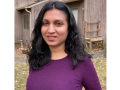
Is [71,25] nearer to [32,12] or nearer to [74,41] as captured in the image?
[74,41]

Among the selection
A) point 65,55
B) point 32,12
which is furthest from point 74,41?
point 32,12

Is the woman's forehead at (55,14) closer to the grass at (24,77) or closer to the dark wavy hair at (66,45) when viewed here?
the dark wavy hair at (66,45)

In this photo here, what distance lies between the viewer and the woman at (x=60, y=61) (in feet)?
4.18

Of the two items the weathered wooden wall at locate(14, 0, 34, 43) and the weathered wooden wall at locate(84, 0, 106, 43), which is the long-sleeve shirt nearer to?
the weathered wooden wall at locate(84, 0, 106, 43)

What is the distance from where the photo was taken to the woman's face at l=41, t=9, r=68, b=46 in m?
1.28

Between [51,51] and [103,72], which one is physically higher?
[51,51]

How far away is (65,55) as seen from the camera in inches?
56.1

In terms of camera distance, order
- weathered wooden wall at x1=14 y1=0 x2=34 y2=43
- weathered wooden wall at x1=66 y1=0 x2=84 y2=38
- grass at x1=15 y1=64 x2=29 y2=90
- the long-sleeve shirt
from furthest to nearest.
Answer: weathered wooden wall at x1=14 y1=0 x2=34 y2=43 < weathered wooden wall at x1=66 y1=0 x2=84 y2=38 < grass at x1=15 y1=64 x2=29 y2=90 < the long-sleeve shirt

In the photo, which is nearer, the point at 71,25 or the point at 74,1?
the point at 71,25

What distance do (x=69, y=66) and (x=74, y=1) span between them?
7692mm

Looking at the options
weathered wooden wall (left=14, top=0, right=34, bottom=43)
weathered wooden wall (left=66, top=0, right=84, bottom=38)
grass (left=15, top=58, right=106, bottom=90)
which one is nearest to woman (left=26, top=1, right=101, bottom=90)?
grass (left=15, top=58, right=106, bottom=90)

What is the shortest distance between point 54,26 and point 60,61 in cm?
35

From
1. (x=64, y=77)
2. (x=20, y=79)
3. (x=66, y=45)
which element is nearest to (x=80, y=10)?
(x=20, y=79)

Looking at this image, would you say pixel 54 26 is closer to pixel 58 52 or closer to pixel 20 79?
pixel 58 52
